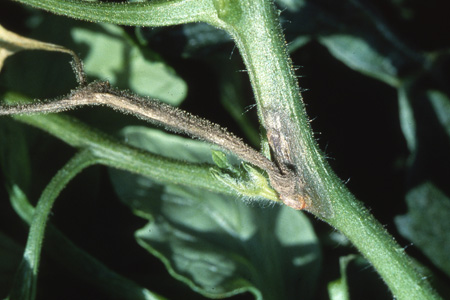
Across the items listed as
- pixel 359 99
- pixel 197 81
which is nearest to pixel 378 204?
pixel 359 99

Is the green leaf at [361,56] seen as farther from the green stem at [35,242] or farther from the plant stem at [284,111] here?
the green stem at [35,242]

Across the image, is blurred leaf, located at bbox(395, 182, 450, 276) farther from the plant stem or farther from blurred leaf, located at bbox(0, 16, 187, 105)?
blurred leaf, located at bbox(0, 16, 187, 105)

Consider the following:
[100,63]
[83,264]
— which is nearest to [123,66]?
[100,63]

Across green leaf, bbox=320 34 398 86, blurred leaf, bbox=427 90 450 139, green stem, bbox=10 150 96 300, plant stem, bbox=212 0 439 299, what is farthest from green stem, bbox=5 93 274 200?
blurred leaf, bbox=427 90 450 139

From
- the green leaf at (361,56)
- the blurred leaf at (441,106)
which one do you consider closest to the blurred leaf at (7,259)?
the green leaf at (361,56)

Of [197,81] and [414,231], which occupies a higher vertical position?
[197,81]

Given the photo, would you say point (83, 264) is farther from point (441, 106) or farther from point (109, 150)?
point (441, 106)

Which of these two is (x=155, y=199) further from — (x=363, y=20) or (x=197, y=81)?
(x=363, y=20)
